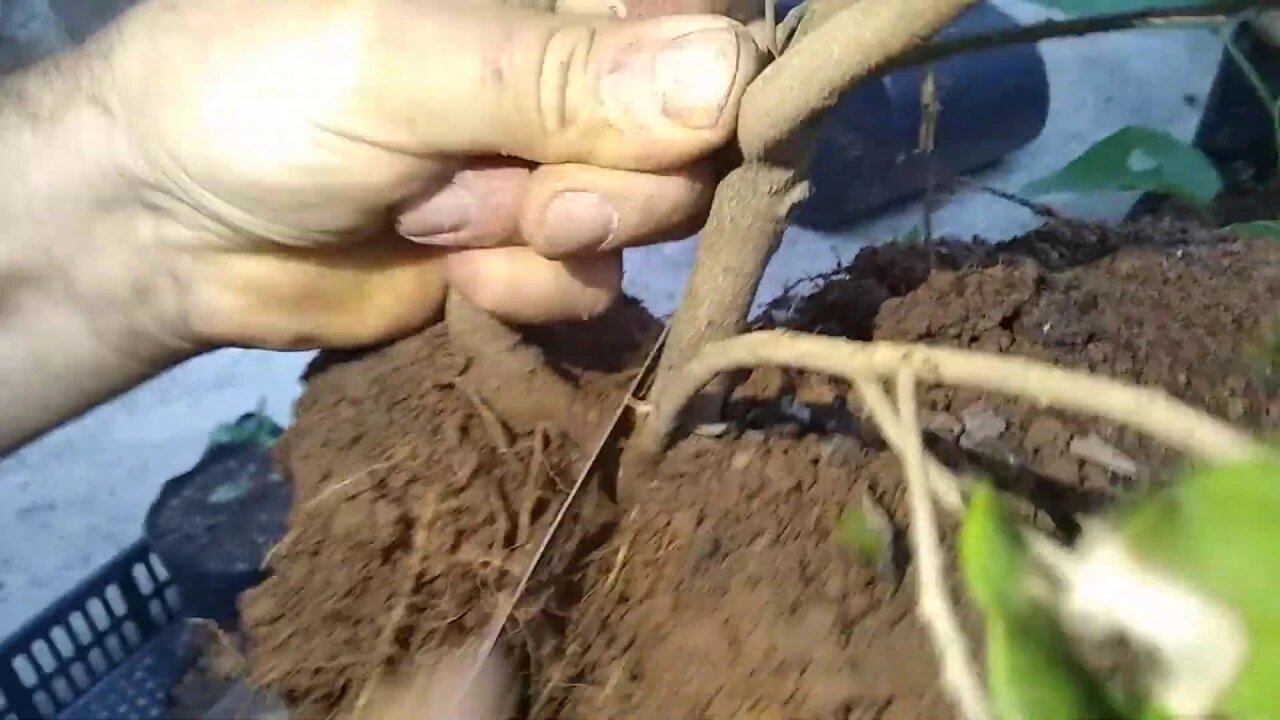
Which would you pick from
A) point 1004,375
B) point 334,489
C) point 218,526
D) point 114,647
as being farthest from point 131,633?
point 1004,375

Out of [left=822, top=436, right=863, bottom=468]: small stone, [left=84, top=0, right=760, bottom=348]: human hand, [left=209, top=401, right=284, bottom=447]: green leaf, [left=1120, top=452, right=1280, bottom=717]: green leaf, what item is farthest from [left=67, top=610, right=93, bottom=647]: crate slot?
[left=1120, top=452, right=1280, bottom=717]: green leaf

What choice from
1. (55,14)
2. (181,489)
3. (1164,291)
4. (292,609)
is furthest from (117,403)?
(1164,291)

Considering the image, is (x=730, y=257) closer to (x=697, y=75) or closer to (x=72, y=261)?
(x=697, y=75)

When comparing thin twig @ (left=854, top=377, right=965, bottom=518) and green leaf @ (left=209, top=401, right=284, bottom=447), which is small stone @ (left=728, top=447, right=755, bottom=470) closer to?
thin twig @ (left=854, top=377, right=965, bottom=518)

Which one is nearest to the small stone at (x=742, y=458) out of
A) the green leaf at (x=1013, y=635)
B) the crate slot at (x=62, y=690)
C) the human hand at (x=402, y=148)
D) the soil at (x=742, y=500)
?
the soil at (x=742, y=500)

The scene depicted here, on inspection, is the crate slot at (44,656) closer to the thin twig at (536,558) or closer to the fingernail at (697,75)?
the thin twig at (536,558)

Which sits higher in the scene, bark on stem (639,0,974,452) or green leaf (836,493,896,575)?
bark on stem (639,0,974,452)
